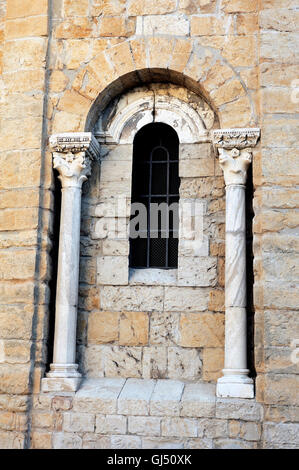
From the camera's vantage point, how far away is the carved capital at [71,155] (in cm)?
590

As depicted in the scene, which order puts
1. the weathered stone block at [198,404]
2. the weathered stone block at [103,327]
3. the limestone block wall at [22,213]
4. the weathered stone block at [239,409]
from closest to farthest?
the weathered stone block at [239,409], the weathered stone block at [198,404], the limestone block wall at [22,213], the weathered stone block at [103,327]

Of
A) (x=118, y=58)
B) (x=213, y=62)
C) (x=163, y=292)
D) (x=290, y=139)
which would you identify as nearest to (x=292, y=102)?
(x=290, y=139)

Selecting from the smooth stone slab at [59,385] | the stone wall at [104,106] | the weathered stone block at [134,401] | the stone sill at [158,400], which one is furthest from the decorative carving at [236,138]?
the smooth stone slab at [59,385]

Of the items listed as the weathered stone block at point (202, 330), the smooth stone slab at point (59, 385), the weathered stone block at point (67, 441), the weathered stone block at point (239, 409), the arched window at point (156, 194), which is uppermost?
the arched window at point (156, 194)

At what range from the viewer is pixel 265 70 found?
5605 mm

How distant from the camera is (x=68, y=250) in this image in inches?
228

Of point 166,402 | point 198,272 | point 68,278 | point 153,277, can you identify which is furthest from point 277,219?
point 68,278

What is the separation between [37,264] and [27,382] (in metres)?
1.12

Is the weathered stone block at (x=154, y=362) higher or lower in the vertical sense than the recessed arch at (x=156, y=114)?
lower

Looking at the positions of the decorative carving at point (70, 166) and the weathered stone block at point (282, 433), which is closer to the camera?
the weathered stone block at point (282, 433)

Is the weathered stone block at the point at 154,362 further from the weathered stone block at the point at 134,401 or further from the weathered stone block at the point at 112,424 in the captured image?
the weathered stone block at the point at 112,424

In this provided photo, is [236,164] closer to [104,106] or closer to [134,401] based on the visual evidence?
[104,106]

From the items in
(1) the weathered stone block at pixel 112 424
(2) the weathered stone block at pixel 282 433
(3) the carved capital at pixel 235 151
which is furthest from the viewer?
(3) the carved capital at pixel 235 151

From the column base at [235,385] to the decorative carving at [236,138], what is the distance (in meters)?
2.12
